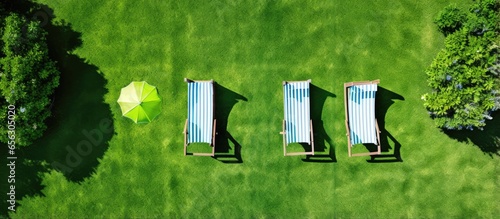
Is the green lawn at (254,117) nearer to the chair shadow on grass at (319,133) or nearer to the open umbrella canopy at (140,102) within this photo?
the chair shadow on grass at (319,133)

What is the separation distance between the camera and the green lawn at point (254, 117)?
479 inches

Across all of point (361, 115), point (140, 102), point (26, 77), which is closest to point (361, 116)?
point (361, 115)

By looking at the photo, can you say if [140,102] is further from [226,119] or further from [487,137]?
[487,137]

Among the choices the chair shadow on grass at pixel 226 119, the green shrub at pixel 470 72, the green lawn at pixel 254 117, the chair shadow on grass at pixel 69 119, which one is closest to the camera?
the green shrub at pixel 470 72

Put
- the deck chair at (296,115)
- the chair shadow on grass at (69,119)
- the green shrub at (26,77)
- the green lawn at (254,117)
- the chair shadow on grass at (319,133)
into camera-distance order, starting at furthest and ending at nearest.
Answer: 1. the chair shadow on grass at (69,119)
2. the chair shadow on grass at (319,133)
3. the green lawn at (254,117)
4. the deck chair at (296,115)
5. the green shrub at (26,77)

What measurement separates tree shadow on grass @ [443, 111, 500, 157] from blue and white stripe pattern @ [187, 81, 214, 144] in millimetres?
7319

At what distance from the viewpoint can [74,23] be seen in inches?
503

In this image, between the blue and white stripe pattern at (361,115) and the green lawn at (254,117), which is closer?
the blue and white stripe pattern at (361,115)

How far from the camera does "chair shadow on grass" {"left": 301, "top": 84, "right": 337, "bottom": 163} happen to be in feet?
40.5

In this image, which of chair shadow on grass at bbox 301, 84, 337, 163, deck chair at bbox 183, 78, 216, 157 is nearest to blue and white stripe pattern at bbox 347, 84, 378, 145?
chair shadow on grass at bbox 301, 84, 337, 163

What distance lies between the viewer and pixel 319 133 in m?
12.4

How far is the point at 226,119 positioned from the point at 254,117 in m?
0.89

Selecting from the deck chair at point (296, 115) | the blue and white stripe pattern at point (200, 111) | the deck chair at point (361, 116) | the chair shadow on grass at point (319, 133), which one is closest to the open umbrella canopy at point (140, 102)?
the blue and white stripe pattern at point (200, 111)

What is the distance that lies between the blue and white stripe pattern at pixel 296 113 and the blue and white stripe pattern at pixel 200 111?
7.55 feet
